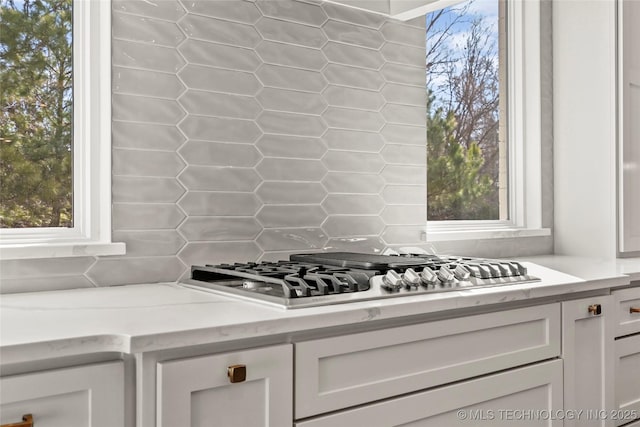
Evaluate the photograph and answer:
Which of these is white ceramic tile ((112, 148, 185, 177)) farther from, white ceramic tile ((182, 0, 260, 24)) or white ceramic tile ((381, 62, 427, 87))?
white ceramic tile ((381, 62, 427, 87))

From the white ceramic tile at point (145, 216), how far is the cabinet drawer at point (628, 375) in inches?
56.2

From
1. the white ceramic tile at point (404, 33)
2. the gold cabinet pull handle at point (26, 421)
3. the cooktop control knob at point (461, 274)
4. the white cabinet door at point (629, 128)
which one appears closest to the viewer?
the gold cabinet pull handle at point (26, 421)

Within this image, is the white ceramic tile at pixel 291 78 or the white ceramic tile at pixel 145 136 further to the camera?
the white ceramic tile at pixel 291 78

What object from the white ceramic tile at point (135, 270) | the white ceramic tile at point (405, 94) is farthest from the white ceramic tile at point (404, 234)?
the white ceramic tile at point (135, 270)

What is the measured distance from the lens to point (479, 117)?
9.05ft

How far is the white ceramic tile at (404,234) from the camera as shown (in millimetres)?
2238

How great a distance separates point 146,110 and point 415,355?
966 millimetres

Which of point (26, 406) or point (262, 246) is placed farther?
point (262, 246)

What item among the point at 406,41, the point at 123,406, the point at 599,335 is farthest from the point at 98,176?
the point at 599,335

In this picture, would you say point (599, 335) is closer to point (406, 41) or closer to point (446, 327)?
point (446, 327)

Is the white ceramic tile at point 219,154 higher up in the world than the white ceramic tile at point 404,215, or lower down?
higher up

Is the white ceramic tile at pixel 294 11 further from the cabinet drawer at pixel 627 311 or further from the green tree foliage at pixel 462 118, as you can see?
the cabinet drawer at pixel 627 311

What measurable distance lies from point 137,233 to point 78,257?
0.17m

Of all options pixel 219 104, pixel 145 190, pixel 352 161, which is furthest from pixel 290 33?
pixel 145 190
